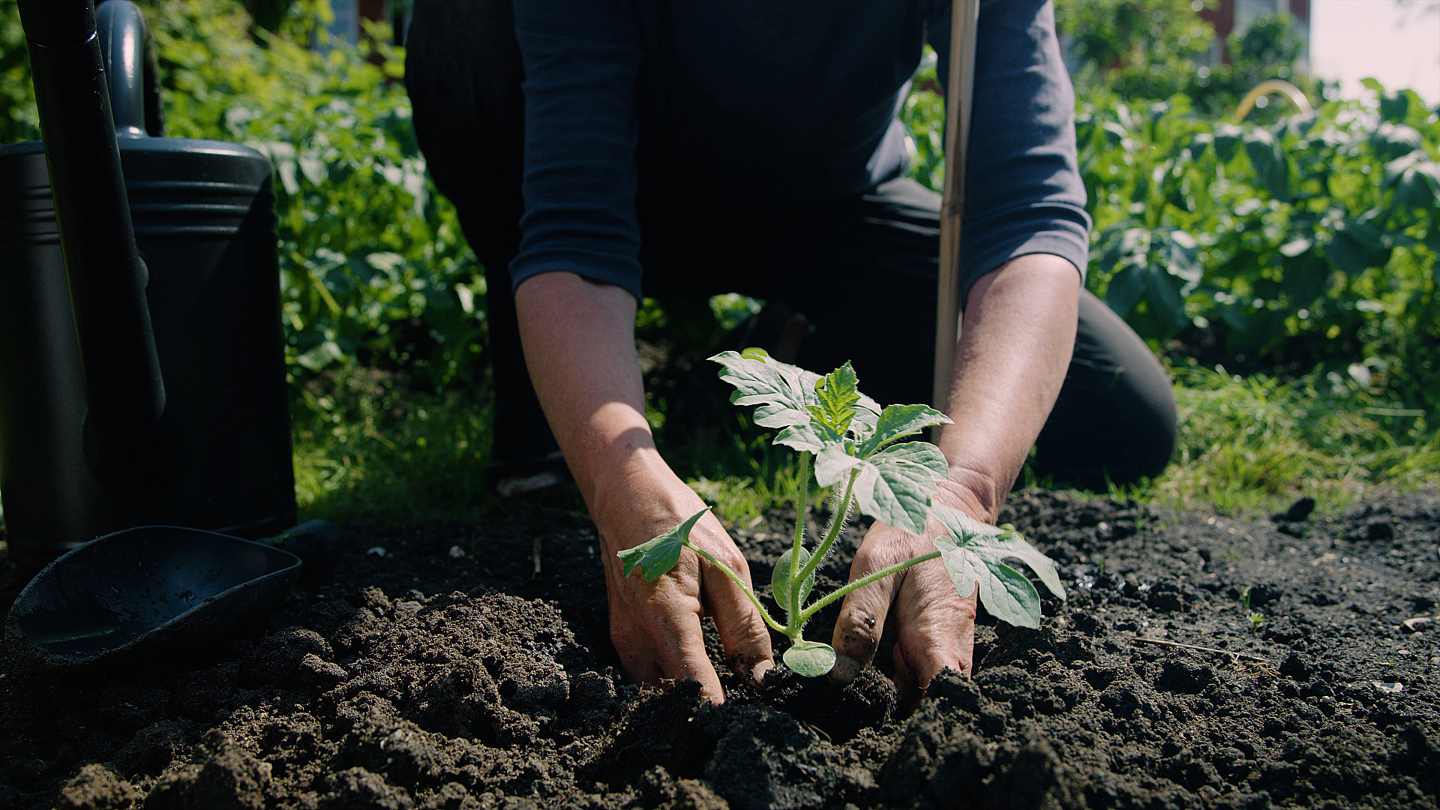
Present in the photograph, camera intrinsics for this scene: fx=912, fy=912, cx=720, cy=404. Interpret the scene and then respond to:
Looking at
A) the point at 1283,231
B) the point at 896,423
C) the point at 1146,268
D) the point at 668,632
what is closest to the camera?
the point at 896,423

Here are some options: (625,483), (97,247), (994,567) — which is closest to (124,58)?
(97,247)

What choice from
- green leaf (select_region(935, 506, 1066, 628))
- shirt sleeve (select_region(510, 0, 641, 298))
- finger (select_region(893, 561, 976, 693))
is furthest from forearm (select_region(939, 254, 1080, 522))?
shirt sleeve (select_region(510, 0, 641, 298))

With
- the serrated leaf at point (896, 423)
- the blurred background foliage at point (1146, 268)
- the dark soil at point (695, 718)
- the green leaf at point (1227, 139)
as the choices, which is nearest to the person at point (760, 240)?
the dark soil at point (695, 718)

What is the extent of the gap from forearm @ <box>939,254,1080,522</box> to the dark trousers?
35.5 inches

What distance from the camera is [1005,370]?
1.47m

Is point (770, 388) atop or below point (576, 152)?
below

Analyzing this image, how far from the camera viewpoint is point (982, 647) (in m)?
1.38

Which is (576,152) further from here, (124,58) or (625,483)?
(124,58)

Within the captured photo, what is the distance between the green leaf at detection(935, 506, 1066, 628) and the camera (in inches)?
39.8

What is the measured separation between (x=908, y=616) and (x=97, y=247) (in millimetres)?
1334

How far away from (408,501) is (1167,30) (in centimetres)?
2313

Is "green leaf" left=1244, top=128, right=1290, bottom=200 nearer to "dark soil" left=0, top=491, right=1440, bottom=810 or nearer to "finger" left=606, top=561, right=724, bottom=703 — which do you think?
"dark soil" left=0, top=491, right=1440, bottom=810

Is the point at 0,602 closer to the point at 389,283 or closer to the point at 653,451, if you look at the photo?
the point at 653,451

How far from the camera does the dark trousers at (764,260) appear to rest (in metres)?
2.18
